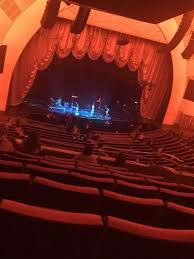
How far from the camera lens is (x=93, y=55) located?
663 inches

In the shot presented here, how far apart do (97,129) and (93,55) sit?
12.5 ft

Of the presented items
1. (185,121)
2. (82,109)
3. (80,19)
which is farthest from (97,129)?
(80,19)

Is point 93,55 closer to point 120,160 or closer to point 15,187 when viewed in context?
point 120,160

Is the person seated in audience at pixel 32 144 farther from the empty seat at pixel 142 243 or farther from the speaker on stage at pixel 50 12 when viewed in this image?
the speaker on stage at pixel 50 12

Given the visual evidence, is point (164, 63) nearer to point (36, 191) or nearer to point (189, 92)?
point (189, 92)

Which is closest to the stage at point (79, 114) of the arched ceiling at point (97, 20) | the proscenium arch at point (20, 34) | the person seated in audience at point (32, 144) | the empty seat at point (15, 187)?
the proscenium arch at point (20, 34)

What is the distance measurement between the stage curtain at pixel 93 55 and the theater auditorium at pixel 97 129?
1.8 inches

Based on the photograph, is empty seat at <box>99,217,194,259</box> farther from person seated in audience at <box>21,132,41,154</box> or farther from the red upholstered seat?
person seated in audience at <box>21,132,41,154</box>

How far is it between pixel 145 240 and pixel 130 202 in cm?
88

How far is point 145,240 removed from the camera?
1682 millimetres

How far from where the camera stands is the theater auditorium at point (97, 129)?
1.69 meters

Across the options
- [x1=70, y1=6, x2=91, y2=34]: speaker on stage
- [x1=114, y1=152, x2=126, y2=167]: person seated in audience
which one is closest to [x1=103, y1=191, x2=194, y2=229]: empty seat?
[x1=114, y1=152, x2=126, y2=167]: person seated in audience

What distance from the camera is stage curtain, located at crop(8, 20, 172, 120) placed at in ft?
51.9

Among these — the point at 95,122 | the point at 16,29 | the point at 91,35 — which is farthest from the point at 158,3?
the point at 95,122
